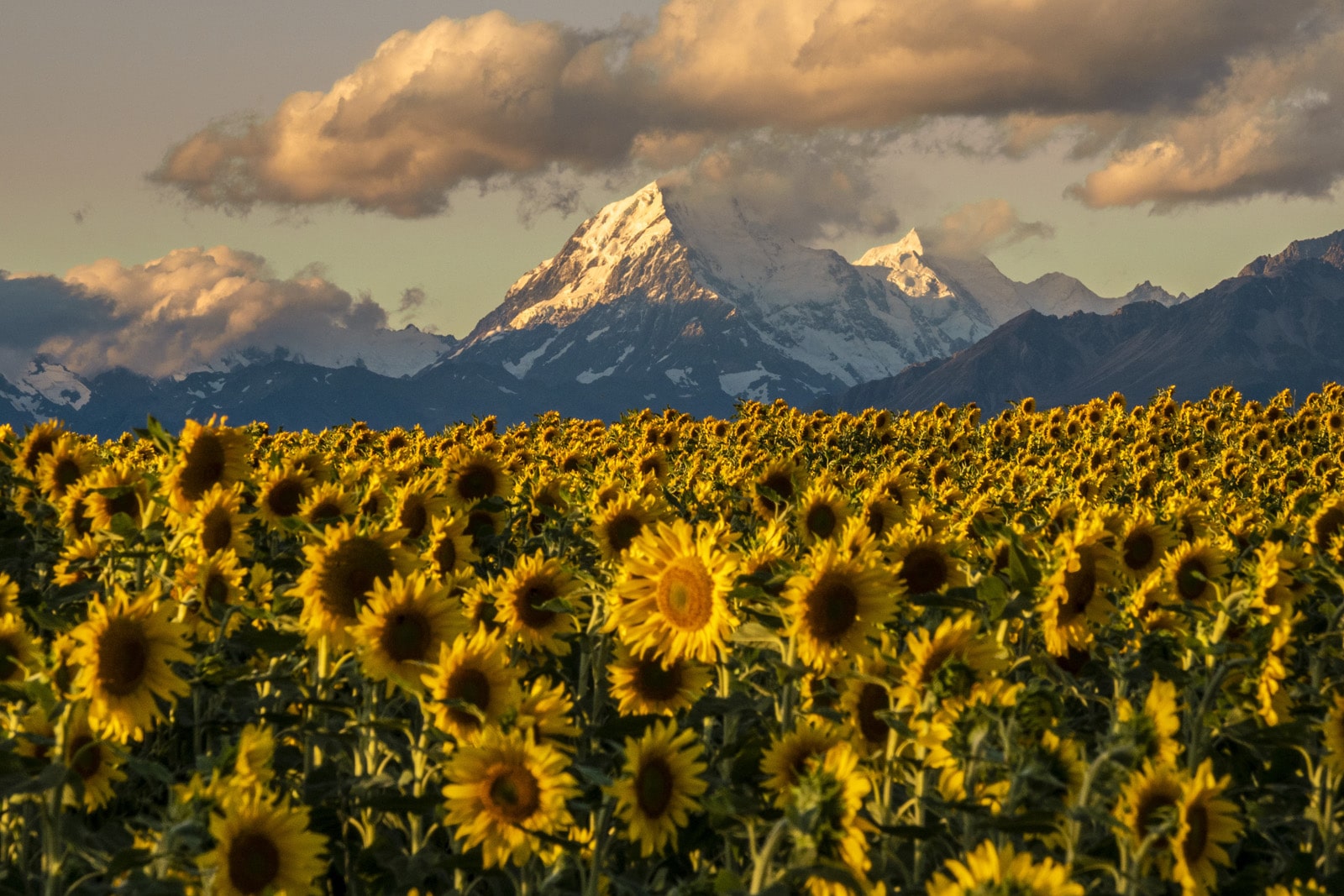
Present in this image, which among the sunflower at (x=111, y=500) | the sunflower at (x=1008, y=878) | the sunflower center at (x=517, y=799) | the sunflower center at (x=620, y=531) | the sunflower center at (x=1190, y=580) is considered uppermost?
the sunflower at (x=111, y=500)

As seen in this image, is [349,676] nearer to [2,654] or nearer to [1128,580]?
[2,654]

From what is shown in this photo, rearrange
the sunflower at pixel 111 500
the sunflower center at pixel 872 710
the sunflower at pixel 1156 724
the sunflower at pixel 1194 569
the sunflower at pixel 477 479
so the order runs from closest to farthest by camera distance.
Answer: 1. the sunflower at pixel 1156 724
2. the sunflower center at pixel 872 710
3. the sunflower at pixel 1194 569
4. the sunflower at pixel 111 500
5. the sunflower at pixel 477 479

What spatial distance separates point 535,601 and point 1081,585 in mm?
3247

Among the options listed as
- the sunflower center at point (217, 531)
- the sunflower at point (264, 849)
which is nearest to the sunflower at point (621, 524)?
the sunflower center at point (217, 531)

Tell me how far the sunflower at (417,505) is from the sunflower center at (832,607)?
14.4 ft

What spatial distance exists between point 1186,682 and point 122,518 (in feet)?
20.2

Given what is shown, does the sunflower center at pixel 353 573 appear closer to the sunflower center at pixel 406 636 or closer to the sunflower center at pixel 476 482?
the sunflower center at pixel 406 636

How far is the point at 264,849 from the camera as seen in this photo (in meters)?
4.79

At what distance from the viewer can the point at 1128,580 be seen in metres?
9.06

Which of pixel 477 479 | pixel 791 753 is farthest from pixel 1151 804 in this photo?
pixel 477 479

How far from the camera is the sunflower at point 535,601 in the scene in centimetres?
771

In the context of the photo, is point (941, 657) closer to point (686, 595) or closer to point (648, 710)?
point (686, 595)

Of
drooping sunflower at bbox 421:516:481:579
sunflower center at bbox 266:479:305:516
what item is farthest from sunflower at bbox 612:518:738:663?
sunflower center at bbox 266:479:305:516

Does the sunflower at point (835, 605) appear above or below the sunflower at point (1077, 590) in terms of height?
above
